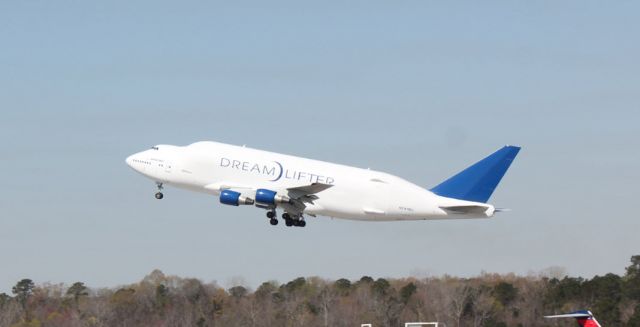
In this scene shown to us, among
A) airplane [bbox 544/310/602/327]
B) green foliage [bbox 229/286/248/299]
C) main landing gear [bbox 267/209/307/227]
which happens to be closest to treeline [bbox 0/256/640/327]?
green foliage [bbox 229/286/248/299]

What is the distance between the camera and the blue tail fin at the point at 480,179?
364 feet

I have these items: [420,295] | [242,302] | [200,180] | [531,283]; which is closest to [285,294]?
[242,302]

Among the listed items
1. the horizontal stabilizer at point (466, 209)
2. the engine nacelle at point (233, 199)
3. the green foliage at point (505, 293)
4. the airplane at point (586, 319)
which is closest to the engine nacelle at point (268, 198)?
the engine nacelle at point (233, 199)

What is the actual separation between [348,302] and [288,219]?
5498 centimetres

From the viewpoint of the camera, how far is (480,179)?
111312mm

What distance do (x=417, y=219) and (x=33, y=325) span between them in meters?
75.1

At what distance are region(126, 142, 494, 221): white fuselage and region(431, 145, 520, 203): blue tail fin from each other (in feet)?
3.24

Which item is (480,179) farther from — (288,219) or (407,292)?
(407,292)

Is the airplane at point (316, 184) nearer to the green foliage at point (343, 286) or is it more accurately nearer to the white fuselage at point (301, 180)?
the white fuselage at point (301, 180)

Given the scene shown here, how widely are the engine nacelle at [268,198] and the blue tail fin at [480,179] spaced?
1267 cm

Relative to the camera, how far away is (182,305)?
17462cm

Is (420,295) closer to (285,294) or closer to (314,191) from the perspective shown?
(285,294)

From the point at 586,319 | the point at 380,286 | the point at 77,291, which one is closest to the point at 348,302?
the point at 380,286

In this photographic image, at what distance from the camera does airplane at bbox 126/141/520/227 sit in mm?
111062
